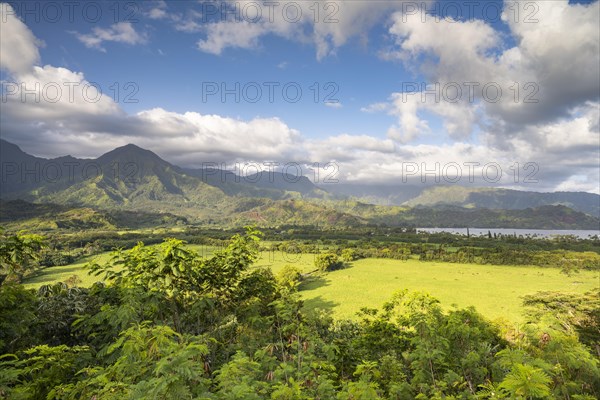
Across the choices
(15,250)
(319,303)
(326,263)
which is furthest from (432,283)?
(15,250)

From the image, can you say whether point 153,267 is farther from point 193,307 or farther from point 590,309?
point 590,309

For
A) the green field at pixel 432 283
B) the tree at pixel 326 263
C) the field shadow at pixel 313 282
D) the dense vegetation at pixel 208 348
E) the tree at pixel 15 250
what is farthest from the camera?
the tree at pixel 326 263

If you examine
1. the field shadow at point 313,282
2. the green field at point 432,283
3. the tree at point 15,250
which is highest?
the tree at point 15,250

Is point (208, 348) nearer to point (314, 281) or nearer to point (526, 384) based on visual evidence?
point (526, 384)

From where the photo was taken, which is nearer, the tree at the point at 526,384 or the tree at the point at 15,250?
the tree at the point at 526,384

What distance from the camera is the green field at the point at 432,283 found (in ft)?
254

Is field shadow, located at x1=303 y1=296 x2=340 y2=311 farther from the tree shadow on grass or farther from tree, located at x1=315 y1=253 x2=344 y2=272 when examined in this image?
tree, located at x1=315 y1=253 x2=344 y2=272

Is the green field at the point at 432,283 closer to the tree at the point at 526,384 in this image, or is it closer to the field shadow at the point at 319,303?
the field shadow at the point at 319,303

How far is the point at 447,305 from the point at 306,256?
94523mm

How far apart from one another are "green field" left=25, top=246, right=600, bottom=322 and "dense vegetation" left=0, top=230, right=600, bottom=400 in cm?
5461

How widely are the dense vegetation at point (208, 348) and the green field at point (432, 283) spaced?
179 ft

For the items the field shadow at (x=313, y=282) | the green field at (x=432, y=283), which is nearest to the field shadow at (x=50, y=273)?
the green field at (x=432, y=283)

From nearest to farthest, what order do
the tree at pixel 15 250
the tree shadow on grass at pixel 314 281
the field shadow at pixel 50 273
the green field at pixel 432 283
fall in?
the tree at pixel 15 250 < the green field at pixel 432 283 < the tree shadow on grass at pixel 314 281 < the field shadow at pixel 50 273

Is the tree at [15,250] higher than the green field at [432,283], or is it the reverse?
the tree at [15,250]
